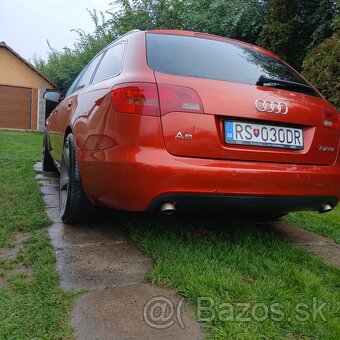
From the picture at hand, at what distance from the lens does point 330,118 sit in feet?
8.49

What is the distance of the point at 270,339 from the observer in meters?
1.63

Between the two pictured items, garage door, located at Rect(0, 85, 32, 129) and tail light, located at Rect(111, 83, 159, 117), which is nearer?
tail light, located at Rect(111, 83, 159, 117)

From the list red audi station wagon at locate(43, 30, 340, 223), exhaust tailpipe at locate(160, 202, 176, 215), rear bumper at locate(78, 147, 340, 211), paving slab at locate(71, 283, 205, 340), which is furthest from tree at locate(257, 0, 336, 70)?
paving slab at locate(71, 283, 205, 340)

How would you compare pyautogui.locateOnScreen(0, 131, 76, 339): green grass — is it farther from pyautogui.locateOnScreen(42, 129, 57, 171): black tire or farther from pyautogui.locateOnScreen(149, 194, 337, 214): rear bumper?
pyautogui.locateOnScreen(42, 129, 57, 171): black tire

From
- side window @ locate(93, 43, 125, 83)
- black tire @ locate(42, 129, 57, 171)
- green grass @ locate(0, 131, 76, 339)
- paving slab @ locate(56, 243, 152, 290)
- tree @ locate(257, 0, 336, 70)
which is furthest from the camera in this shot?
tree @ locate(257, 0, 336, 70)

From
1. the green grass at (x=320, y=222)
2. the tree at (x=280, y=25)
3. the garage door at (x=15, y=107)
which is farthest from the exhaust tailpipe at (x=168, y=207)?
the garage door at (x=15, y=107)

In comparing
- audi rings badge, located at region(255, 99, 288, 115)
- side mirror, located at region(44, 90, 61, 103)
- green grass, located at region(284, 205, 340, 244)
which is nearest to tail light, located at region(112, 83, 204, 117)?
audi rings badge, located at region(255, 99, 288, 115)

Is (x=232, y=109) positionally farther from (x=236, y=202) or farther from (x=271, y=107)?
(x=236, y=202)

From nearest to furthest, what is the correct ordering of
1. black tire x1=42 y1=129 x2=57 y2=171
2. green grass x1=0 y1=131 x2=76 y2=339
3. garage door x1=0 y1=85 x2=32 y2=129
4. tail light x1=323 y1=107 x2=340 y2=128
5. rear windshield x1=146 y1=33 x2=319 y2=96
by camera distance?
green grass x1=0 y1=131 x2=76 y2=339, rear windshield x1=146 y1=33 x2=319 y2=96, tail light x1=323 y1=107 x2=340 y2=128, black tire x1=42 y1=129 x2=57 y2=171, garage door x1=0 y1=85 x2=32 y2=129

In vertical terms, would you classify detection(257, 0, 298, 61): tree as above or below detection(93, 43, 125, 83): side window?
above

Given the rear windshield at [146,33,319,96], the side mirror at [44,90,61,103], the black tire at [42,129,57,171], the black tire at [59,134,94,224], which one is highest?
the rear windshield at [146,33,319,96]

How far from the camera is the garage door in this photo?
60.3ft

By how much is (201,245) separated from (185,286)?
24.1 inches

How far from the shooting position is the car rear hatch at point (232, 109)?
7.08 feet
